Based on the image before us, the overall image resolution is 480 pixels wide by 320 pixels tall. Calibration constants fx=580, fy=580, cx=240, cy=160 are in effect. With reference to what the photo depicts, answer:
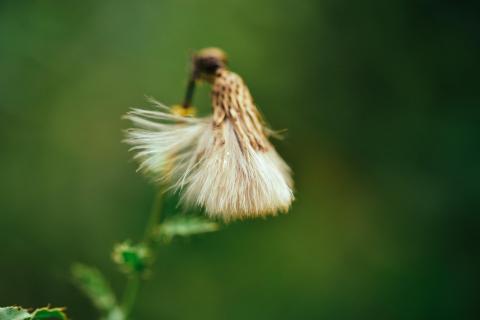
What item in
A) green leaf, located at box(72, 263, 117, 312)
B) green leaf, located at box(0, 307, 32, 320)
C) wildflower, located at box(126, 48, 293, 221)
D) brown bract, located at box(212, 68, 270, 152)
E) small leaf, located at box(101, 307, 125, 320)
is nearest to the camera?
green leaf, located at box(0, 307, 32, 320)

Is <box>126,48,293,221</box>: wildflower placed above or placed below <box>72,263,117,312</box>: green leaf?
above

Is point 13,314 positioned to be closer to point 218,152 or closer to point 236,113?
point 218,152

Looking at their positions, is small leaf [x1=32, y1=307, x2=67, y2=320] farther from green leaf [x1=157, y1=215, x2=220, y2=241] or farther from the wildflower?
green leaf [x1=157, y1=215, x2=220, y2=241]

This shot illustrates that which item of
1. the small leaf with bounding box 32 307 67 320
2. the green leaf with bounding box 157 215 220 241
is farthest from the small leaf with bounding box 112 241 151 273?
the small leaf with bounding box 32 307 67 320

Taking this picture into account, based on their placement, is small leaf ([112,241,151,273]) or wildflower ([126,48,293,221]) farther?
small leaf ([112,241,151,273])

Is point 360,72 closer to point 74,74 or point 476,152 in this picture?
point 476,152

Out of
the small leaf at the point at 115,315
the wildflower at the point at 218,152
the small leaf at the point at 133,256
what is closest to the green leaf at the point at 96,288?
the small leaf at the point at 115,315
